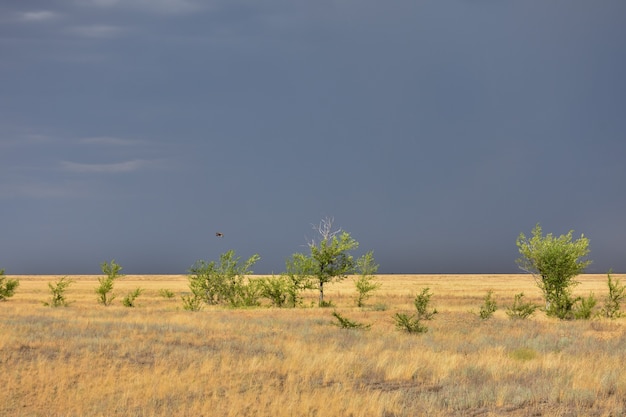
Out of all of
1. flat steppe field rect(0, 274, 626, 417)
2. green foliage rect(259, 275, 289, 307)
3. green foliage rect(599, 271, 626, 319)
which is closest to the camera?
flat steppe field rect(0, 274, 626, 417)

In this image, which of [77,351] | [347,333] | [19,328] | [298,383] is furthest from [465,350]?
[19,328]

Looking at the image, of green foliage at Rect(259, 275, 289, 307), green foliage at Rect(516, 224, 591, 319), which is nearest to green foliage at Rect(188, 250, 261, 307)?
green foliage at Rect(259, 275, 289, 307)

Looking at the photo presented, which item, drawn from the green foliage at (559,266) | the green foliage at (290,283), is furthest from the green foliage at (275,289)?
the green foliage at (559,266)

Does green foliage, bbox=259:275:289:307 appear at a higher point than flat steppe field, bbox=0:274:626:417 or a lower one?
higher

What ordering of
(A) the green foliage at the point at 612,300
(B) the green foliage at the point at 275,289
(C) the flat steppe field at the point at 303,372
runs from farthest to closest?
(B) the green foliage at the point at 275,289
(A) the green foliage at the point at 612,300
(C) the flat steppe field at the point at 303,372

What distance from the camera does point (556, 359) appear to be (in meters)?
17.8

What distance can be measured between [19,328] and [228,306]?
23868 millimetres

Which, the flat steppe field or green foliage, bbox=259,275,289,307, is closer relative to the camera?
the flat steppe field

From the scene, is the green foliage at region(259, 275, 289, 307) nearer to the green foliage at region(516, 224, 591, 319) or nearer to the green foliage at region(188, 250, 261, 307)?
the green foliage at region(188, 250, 261, 307)

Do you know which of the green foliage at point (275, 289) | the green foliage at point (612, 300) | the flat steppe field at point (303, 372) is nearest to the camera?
the flat steppe field at point (303, 372)

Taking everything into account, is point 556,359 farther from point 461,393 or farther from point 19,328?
point 19,328

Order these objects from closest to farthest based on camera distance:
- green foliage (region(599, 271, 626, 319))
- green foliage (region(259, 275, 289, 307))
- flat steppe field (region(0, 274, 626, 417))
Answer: flat steppe field (region(0, 274, 626, 417)) < green foliage (region(599, 271, 626, 319)) < green foliage (region(259, 275, 289, 307))

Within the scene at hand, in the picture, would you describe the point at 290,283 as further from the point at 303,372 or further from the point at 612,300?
the point at 303,372

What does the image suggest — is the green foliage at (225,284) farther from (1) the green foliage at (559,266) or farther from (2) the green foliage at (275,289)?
(1) the green foliage at (559,266)
